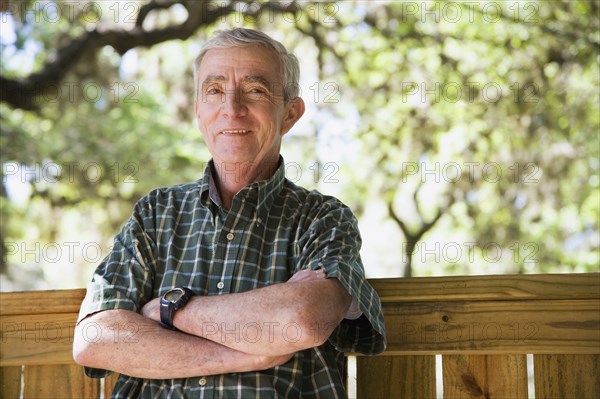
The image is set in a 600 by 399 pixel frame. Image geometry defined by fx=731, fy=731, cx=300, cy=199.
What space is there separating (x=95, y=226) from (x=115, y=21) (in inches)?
63.1

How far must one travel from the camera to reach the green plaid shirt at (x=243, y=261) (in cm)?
159

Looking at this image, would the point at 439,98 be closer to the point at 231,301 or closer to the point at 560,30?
the point at 560,30

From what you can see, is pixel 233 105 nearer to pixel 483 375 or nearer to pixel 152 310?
pixel 152 310

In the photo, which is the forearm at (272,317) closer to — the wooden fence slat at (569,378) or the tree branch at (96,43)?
the wooden fence slat at (569,378)

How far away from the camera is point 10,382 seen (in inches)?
72.6

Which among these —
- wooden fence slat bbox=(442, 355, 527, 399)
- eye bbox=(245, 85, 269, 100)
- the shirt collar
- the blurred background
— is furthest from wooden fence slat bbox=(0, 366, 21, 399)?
the blurred background

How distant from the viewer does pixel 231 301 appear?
4.99 feet

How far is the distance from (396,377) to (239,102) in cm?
77

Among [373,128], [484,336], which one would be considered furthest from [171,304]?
[373,128]

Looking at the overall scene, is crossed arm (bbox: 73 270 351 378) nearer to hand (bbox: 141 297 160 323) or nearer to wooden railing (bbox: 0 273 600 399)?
Result: hand (bbox: 141 297 160 323)

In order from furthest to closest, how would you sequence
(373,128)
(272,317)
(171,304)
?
1. (373,128)
2. (171,304)
3. (272,317)

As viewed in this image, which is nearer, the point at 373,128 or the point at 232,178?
the point at 232,178

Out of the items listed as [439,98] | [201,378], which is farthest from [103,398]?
[439,98]

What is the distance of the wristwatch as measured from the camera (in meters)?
1.56
